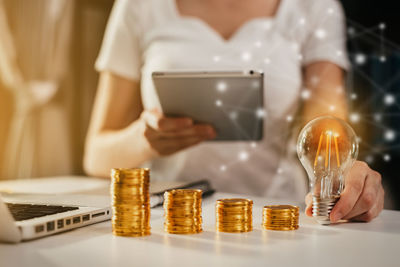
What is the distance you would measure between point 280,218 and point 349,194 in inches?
4.4

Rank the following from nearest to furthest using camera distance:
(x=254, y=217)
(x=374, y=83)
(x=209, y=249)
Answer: (x=209, y=249)
(x=254, y=217)
(x=374, y=83)

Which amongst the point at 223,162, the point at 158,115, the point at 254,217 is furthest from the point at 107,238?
the point at 223,162

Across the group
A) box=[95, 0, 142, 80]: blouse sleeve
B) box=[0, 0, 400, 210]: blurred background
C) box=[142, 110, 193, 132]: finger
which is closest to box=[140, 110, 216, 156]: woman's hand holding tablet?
box=[142, 110, 193, 132]: finger

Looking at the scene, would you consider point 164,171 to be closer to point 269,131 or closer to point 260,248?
point 269,131

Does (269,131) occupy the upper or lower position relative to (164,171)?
upper

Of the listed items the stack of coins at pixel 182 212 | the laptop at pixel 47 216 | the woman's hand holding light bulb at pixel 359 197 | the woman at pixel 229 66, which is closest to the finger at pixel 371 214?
the woman's hand holding light bulb at pixel 359 197

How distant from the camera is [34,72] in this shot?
2145mm

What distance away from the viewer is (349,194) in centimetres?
71

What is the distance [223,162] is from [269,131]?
163 mm

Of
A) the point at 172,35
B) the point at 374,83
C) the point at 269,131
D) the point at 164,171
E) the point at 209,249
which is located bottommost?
the point at 209,249

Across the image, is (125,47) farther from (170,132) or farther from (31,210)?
(31,210)

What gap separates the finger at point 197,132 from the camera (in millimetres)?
1134

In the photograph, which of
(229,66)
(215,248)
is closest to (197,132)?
(229,66)

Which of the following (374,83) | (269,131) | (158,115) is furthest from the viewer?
(374,83)
